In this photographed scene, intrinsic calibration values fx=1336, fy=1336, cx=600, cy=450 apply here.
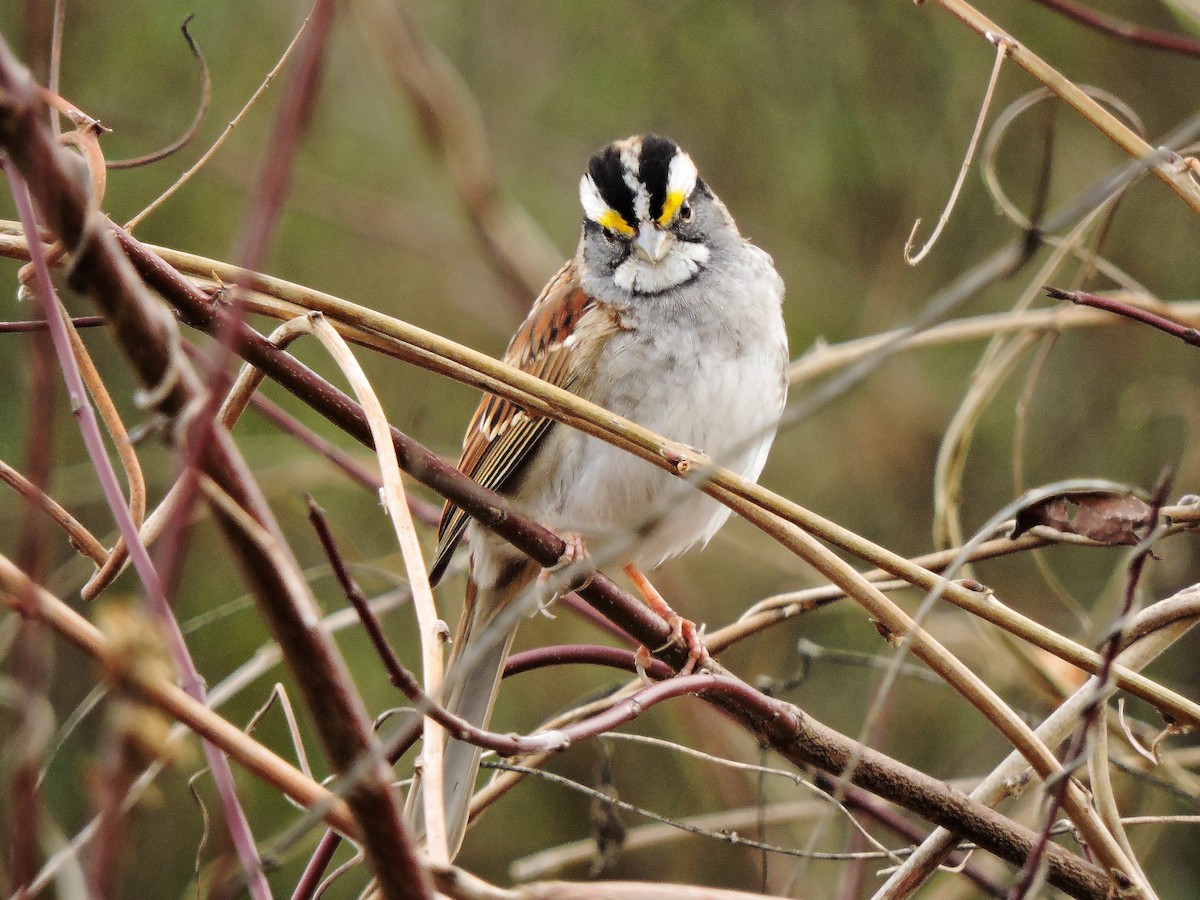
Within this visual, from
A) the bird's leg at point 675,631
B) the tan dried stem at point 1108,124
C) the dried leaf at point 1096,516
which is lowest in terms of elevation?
the bird's leg at point 675,631

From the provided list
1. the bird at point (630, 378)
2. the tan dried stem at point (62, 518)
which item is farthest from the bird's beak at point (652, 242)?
the tan dried stem at point (62, 518)

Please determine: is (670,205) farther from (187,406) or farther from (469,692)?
(187,406)

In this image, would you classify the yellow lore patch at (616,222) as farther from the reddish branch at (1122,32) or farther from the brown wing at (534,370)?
the reddish branch at (1122,32)

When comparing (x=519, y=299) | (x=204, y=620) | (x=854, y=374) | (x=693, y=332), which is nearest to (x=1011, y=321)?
(x=693, y=332)

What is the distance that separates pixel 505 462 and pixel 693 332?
436mm

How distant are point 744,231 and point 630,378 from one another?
239 centimetres

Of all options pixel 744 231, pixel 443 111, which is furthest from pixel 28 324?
pixel 744 231

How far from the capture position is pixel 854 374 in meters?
1.04

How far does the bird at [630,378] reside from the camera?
2441 mm

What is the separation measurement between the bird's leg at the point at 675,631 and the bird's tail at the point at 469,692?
0.22m

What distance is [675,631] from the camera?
1.85 meters

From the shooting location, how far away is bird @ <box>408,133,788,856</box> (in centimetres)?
244

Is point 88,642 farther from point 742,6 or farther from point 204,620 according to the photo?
point 742,6

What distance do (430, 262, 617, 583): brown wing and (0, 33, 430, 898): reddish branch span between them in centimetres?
153
